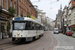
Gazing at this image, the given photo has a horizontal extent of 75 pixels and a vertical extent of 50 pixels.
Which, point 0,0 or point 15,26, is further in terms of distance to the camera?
point 0,0

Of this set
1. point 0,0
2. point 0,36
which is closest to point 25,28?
point 0,36

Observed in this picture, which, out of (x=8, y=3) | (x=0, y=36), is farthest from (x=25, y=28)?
(x=8, y=3)

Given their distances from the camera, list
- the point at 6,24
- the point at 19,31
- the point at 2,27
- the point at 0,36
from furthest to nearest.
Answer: the point at 6,24
the point at 2,27
the point at 0,36
the point at 19,31

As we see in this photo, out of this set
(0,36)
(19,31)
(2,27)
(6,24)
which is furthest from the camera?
(6,24)

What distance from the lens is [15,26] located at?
14.5 m

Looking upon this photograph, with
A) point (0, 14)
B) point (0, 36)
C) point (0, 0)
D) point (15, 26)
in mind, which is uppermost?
point (0, 0)

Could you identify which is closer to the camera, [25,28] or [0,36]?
[25,28]

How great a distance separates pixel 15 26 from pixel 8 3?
10892 mm

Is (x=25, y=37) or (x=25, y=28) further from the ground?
(x=25, y=28)

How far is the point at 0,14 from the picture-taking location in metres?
19.8

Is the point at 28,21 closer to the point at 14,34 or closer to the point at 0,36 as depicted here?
the point at 14,34

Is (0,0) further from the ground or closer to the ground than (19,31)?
further from the ground

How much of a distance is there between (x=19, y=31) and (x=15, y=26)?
87 cm

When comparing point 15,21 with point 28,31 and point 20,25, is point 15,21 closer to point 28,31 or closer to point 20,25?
point 20,25
